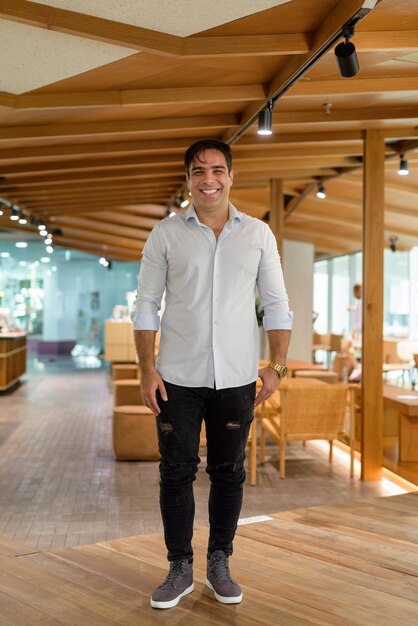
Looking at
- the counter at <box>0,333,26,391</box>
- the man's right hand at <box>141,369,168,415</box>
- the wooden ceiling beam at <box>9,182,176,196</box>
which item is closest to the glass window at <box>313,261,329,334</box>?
the counter at <box>0,333,26,391</box>

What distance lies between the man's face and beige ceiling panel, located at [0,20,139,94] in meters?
1.97

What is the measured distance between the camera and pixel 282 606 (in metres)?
2.84

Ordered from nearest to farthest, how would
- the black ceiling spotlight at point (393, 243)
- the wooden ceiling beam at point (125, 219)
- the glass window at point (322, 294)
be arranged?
1. the black ceiling spotlight at point (393, 243)
2. the wooden ceiling beam at point (125, 219)
3. the glass window at point (322, 294)

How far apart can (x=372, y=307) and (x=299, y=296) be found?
7.59 m

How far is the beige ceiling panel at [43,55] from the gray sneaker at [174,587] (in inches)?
117

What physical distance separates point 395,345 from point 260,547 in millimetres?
11108

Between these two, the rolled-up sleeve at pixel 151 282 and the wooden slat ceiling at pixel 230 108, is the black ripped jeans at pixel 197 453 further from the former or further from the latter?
the wooden slat ceiling at pixel 230 108

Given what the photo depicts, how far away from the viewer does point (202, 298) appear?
2844mm

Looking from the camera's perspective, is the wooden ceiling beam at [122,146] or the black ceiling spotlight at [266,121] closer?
the black ceiling spotlight at [266,121]

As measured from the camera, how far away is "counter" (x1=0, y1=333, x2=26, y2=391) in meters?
12.8

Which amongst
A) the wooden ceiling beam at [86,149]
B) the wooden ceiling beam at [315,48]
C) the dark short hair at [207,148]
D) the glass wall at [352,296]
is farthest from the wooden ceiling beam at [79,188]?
the dark short hair at [207,148]

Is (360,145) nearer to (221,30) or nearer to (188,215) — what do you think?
(221,30)

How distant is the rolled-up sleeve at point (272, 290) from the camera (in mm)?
2963

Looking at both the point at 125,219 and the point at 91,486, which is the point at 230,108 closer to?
the point at 91,486
